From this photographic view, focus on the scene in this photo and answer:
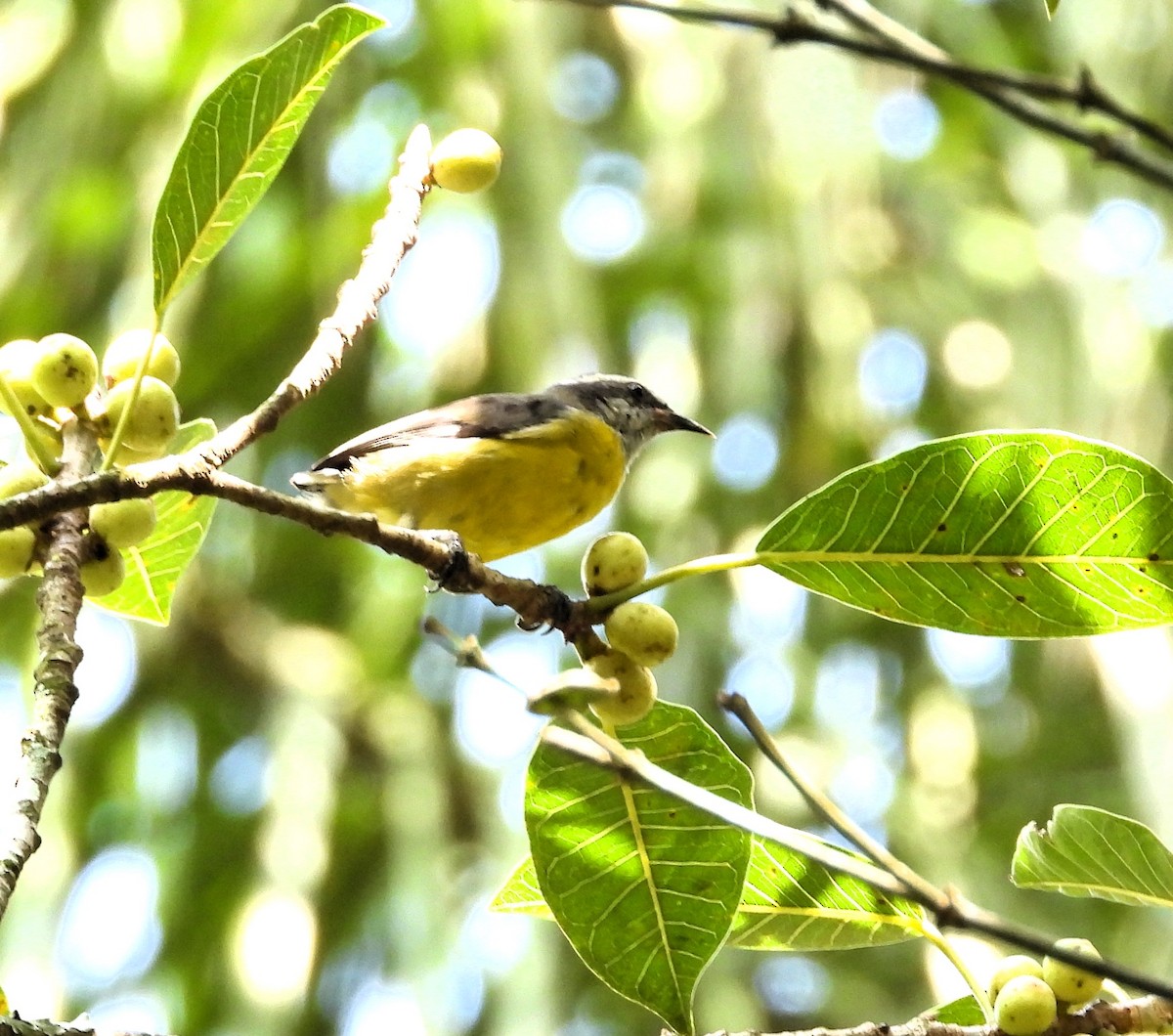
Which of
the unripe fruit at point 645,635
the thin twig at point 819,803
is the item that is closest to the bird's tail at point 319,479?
the unripe fruit at point 645,635

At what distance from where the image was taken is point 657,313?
548 cm

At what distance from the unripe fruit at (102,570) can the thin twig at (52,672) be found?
0.03 m

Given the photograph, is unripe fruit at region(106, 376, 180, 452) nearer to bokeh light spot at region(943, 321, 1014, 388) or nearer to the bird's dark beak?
the bird's dark beak

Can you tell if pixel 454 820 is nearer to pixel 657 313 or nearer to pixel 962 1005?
pixel 657 313

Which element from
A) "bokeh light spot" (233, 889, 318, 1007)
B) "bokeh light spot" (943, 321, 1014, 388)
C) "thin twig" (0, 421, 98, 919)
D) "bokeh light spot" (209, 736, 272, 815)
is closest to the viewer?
"thin twig" (0, 421, 98, 919)

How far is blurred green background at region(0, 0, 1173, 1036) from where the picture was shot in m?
4.45

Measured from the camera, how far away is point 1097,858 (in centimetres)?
190

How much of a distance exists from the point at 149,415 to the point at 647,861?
0.91m

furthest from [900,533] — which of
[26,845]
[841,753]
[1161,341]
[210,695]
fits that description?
[1161,341]

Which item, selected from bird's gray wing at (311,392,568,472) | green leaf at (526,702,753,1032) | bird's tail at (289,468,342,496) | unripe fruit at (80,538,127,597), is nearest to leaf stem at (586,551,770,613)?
green leaf at (526,702,753,1032)

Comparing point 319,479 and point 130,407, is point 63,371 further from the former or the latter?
point 319,479

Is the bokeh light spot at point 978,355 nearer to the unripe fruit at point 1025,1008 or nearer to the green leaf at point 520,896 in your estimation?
the green leaf at point 520,896

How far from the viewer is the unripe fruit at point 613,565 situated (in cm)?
199

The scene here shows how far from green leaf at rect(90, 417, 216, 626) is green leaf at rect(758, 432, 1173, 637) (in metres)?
0.99
